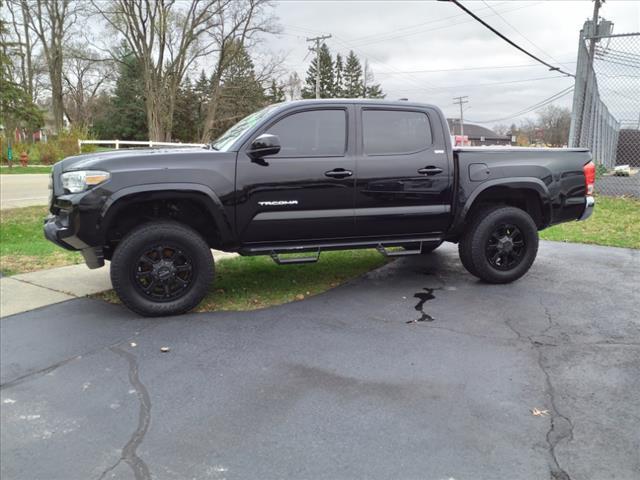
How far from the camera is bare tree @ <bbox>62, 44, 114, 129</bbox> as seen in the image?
3941 centimetres

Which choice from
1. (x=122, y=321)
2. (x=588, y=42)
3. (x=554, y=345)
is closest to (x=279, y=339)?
(x=122, y=321)

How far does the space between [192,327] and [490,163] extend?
342cm

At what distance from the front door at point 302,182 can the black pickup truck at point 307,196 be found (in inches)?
0.4

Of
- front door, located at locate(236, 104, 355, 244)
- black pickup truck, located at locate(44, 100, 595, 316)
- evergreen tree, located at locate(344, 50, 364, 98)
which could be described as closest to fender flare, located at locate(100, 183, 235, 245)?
black pickup truck, located at locate(44, 100, 595, 316)

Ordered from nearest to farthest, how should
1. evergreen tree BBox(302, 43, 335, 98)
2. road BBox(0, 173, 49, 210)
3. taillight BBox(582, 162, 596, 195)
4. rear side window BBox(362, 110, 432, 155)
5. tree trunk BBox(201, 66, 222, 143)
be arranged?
rear side window BBox(362, 110, 432, 155), taillight BBox(582, 162, 596, 195), road BBox(0, 173, 49, 210), tree trunk BBox(201, 66, 222, 143), evergreen tree BBox(302, 43, 335, 98)

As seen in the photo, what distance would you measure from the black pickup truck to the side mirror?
1 centimetres

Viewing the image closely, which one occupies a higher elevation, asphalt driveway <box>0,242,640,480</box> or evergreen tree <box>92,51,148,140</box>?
evergreen tree <box>92,51,148,140</box>

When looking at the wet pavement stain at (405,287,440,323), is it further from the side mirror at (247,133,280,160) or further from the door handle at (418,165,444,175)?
the side mirror at (247,133,280,160)

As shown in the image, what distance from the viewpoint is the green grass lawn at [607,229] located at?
7.98m

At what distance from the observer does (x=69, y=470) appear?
8.25ft

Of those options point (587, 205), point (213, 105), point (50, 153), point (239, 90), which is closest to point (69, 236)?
point (587, 205)

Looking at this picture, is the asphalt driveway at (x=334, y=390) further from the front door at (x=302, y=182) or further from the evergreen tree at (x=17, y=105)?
the evergreen tree at (x=17, y=105)

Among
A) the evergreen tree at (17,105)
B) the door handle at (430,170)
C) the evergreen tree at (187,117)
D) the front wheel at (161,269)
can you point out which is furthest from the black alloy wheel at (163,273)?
the evergreen tree at (187,117)

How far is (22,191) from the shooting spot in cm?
1399
